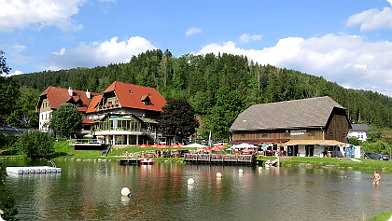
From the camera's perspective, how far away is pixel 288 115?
6738 cm

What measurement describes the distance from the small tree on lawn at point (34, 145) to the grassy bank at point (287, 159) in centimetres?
211

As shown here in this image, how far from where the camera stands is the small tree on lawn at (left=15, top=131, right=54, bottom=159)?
62.4m

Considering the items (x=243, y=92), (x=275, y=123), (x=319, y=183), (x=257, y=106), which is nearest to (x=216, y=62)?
(x=243, y=92)

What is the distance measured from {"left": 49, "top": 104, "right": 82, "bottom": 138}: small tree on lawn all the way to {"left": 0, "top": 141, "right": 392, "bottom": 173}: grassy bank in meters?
4.26

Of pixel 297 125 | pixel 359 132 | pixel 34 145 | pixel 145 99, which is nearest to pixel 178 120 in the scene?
pixel 145 99

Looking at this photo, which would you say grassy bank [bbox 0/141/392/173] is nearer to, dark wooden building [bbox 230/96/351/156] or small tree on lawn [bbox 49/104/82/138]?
small tree on lawn [bbox 49/104/82/138]

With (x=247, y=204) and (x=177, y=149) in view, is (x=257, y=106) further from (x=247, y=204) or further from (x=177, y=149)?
(x=247, y=204)

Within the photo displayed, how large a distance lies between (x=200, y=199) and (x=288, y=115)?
4734cm

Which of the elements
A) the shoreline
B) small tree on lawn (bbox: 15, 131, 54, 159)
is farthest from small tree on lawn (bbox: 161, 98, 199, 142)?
small tree on lawn (bbox: 15, 131, 54, 159)

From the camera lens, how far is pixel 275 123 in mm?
67312

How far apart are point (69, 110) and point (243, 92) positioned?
60.5 meters

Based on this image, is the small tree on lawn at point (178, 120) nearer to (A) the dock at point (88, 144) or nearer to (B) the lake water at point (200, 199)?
(A) the dock at point (88, 144)

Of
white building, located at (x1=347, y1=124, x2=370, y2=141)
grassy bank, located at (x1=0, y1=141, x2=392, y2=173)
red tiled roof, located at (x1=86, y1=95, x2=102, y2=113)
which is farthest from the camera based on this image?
white building, located at (x1=347, y1=124, x2=370, y2=141)

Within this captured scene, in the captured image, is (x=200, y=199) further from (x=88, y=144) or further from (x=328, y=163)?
(x=88, y=144)
